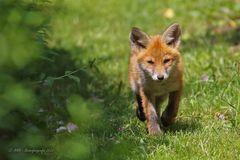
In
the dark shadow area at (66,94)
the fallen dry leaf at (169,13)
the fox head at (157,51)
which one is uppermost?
the fox head at (157,51)

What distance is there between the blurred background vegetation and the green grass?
2 cm

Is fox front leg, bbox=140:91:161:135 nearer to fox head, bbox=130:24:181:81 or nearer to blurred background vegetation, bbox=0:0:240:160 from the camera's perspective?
blurred background vegetation, bbox=0:0:240:160

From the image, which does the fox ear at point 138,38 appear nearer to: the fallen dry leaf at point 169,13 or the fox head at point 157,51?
the fox head at point 157,51

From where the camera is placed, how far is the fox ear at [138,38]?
18.4 feet

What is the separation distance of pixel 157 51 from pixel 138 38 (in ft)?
0.87

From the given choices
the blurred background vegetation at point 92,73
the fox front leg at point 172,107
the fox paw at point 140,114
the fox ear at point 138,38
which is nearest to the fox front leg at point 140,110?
the fox paw at point 140,114

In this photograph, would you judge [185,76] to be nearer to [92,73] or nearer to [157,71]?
[92,73]

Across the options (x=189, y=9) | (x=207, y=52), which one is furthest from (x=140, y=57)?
(x=189, y=9)

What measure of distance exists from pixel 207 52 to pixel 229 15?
3.09 m

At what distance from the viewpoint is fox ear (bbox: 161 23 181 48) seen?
221 inches

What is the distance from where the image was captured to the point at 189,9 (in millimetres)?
13047

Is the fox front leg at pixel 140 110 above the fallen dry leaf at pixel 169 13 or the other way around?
above

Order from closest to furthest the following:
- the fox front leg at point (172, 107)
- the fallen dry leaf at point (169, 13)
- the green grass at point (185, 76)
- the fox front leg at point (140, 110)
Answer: the green grass at point (185, 76) → the fox front leg at point (172, 107) → the fox front leg at point (140, 110) → the fallen dry leaf at point (169, 13)

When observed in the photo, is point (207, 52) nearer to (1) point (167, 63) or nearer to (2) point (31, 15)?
(1) point (167, 63)
